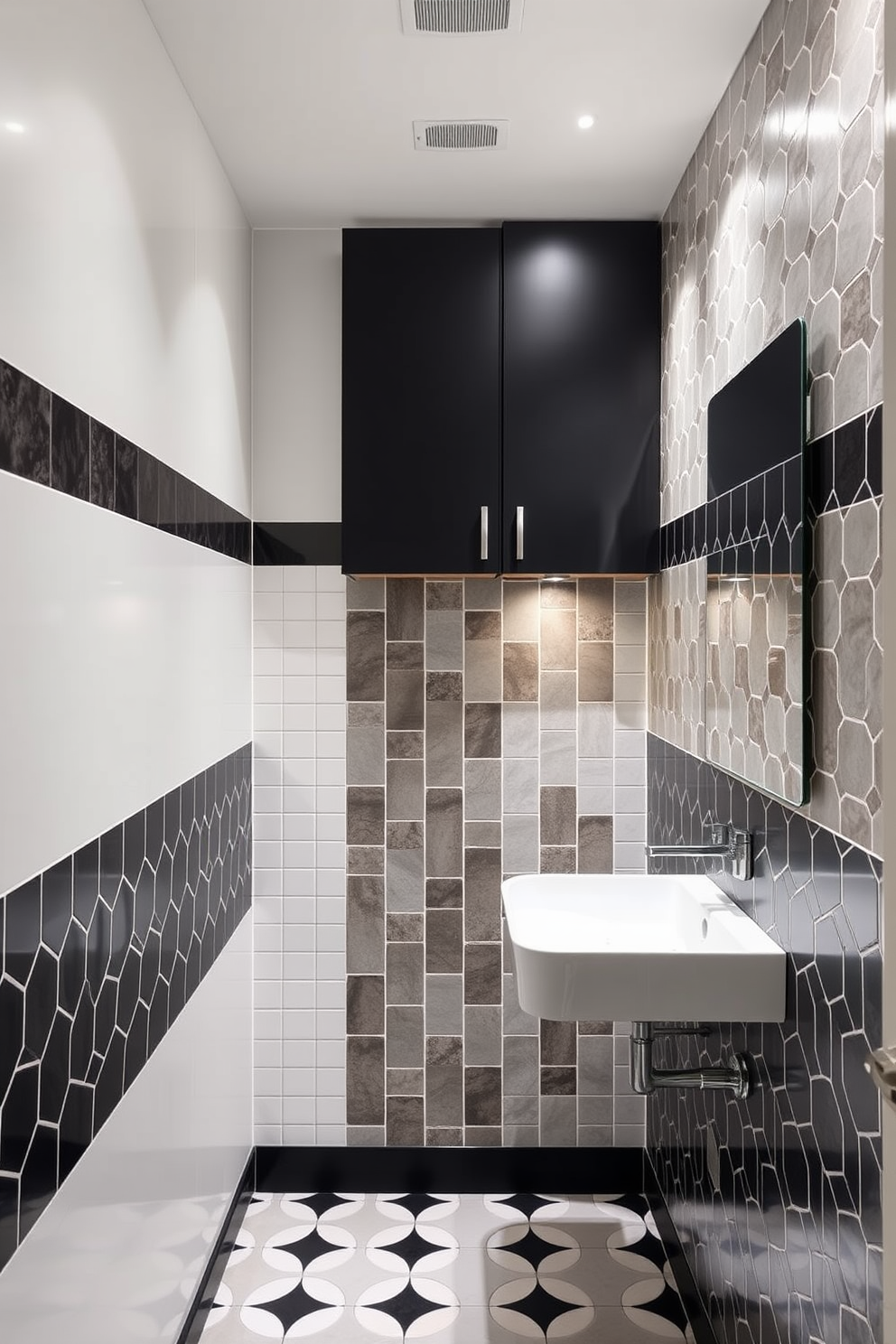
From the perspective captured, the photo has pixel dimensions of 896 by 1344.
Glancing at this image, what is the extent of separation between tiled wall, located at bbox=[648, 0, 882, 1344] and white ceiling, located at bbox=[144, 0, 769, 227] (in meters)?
0.14

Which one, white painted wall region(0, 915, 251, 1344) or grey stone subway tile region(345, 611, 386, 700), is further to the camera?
grey stone subway tile region(345, 611, 386, 700)

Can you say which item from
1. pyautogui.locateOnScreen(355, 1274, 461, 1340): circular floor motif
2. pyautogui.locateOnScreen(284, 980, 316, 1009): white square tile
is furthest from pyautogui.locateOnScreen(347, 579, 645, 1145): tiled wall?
pyautogui.locateOnScreen(355, 1274, 461, 1340): circular floor motif

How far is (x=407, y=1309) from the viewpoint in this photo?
2.43 meters

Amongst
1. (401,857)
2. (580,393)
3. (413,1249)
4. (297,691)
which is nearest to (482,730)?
(401,857)

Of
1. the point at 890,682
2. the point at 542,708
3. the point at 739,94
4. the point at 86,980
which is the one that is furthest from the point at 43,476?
the point at 542,708

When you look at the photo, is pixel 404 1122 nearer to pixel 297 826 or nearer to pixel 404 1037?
pixel 404 1037

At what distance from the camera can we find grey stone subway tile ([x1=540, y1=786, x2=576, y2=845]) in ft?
10.0

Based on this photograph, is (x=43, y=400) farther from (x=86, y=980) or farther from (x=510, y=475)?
(x=510, y=475)

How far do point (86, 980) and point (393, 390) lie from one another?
1.86 metres

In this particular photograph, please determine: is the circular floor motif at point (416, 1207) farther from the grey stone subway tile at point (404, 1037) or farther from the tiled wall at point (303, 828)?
the grey stone subway tile at point (404, 1037)

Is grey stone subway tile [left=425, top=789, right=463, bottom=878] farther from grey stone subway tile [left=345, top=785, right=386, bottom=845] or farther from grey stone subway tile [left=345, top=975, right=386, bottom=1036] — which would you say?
grey stone subway tile [left=345, top=975, right=386, bottom=1036]

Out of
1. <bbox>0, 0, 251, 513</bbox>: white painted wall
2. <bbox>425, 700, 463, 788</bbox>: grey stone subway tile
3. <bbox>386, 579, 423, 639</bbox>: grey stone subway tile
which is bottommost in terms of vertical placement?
<bbox>425, 700, 463, 788</bbox>: grey stone subway tile

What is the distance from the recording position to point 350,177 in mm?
2658

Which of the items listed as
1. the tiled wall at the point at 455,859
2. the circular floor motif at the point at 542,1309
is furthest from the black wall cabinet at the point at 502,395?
the circular floor motif at the point at 542,1309
